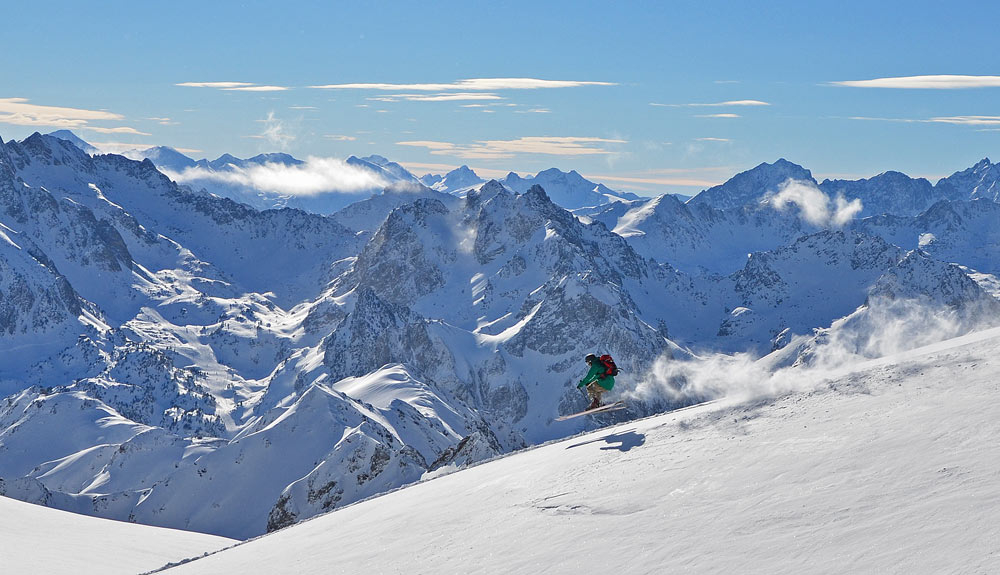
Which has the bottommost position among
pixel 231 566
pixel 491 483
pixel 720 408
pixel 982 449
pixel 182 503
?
pixel 182 503

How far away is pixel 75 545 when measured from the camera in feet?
101

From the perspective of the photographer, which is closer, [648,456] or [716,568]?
[716,568]

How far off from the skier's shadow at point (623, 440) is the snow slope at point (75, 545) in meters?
14.8

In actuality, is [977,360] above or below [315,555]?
above

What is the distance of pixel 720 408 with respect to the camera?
2212 centimetres

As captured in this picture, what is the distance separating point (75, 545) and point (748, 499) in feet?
83.6

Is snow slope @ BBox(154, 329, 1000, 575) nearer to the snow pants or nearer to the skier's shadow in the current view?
the skier's shadow

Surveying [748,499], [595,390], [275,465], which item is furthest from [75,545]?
[275,465]

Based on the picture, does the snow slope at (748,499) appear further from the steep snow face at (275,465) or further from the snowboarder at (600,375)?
the steep snow face at (275,465)

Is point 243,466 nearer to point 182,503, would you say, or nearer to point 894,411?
point 182,503

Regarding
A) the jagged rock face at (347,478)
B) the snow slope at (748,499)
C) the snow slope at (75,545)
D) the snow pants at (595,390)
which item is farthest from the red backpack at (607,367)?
the jagged rock face at (347,478)

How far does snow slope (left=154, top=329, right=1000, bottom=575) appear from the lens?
39.0 feet

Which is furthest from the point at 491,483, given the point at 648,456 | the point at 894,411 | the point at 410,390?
the point at 410,390

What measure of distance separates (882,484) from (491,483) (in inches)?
390
